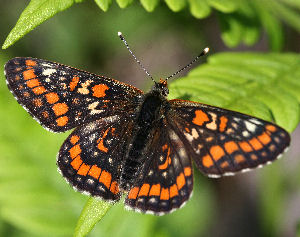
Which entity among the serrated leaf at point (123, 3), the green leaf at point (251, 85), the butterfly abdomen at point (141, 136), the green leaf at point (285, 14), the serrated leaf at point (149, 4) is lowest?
the green leaf at point (285, 14)

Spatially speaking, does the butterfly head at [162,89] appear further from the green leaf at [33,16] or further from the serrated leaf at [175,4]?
the green leaf at [33,16]

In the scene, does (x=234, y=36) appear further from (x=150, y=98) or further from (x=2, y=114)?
(x=2, y=114)

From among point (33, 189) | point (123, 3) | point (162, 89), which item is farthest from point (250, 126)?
point (33, 189)

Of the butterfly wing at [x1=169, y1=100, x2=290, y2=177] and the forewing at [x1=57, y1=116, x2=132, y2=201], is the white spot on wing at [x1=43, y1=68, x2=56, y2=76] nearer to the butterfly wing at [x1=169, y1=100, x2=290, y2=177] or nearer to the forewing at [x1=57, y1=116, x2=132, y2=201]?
the forewing at [x1=57, y1=116, x2=132, y2=201]

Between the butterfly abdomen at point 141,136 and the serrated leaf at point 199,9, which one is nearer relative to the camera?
the butterfly abdomen at point 141,136

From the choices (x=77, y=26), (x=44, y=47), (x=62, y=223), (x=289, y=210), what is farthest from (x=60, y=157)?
(x=289, y=210)

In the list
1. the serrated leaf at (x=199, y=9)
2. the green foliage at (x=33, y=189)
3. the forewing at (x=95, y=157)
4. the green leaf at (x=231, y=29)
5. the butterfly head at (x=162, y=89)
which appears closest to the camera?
the forewing at (x=95, y=157)

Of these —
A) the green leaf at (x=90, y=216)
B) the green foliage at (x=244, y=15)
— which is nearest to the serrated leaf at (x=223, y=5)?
the green foliage at (x=244, y=15)
